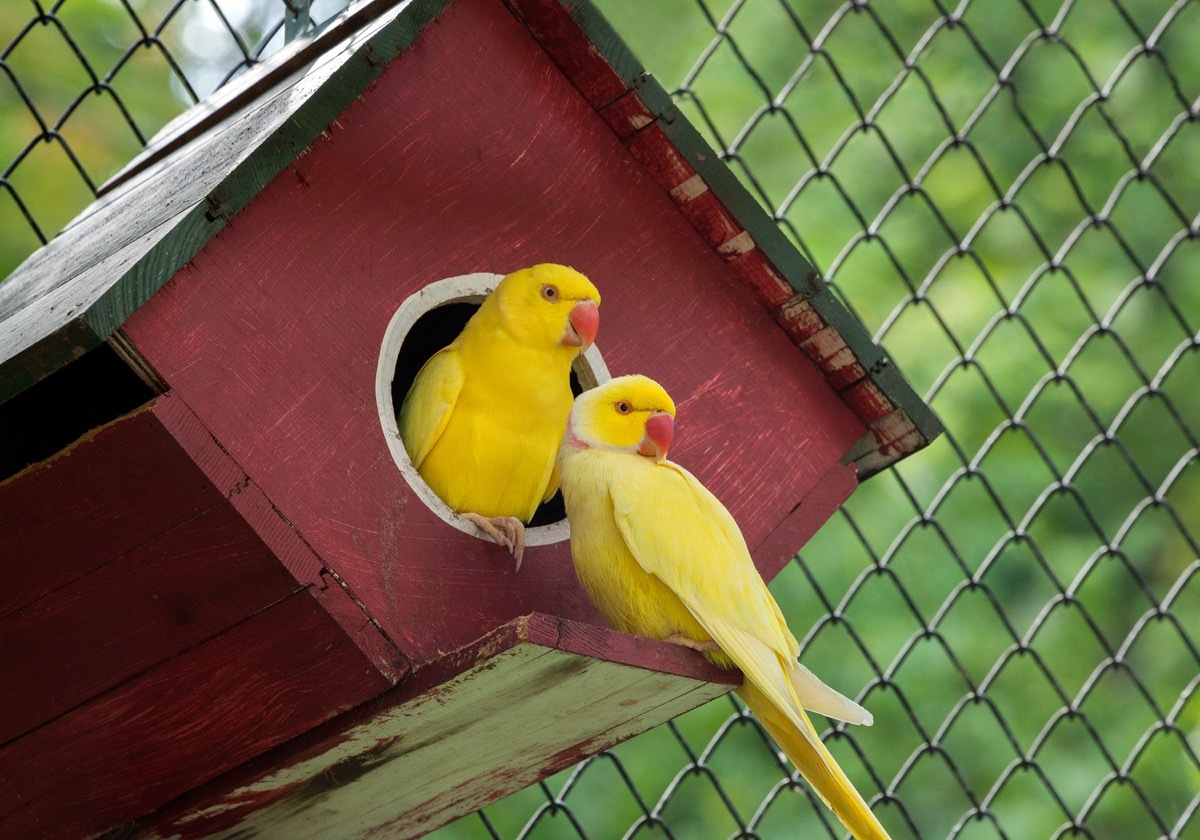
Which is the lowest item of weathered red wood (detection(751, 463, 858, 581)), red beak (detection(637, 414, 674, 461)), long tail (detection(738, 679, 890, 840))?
long tail (detection(738, 679, 890, 840))

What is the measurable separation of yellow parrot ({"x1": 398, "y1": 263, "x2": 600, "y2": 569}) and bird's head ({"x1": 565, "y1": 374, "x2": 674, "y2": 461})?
0.06 metres

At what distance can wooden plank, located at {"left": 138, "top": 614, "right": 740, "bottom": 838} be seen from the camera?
184 centimetres

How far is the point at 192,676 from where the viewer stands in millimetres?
2000

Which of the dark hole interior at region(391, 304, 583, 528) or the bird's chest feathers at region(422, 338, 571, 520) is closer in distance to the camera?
the bird's chest feathers at region(422, 338, 571, 520)

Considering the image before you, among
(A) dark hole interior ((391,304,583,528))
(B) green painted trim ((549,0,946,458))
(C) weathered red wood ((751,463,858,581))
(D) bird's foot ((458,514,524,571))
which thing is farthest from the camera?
(A) dark hole interior ((391,304,583,528))

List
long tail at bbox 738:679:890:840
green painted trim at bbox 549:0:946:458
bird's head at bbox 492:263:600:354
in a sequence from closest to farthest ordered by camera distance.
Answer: long tail at bbox 738:679:890:840, bird's head at bbox 492:263:600:354, green painted trim at bbox 549:0:946:458

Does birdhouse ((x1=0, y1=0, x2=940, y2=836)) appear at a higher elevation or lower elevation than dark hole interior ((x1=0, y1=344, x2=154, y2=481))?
lower

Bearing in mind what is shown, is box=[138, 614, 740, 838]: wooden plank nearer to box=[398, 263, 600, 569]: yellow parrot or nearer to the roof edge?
box=[398, 263, 600, 569]: yellow parrot

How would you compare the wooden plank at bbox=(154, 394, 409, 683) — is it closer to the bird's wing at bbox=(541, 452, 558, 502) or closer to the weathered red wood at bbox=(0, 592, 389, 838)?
the weathered red wood at bbox=(0, 592, 389, 838)

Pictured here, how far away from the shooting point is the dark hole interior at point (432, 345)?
275cm

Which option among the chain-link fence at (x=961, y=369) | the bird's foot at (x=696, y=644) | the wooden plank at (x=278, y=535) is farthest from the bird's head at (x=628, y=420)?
the chain-link fence at (x=961, y=369)

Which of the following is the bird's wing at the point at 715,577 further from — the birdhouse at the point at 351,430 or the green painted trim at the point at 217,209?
the green painted trim at the point at 217,209

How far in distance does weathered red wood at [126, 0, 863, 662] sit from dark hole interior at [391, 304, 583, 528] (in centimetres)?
41

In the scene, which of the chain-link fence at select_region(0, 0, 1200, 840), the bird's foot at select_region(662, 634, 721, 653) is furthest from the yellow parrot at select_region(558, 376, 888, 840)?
the chain-link fence at select_region(0, 0, 1200, 840)
